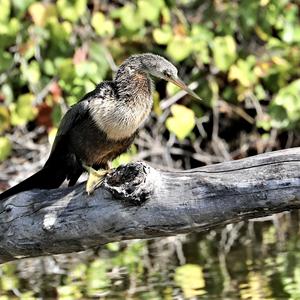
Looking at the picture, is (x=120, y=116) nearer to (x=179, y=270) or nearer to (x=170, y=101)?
(x=179, y=270)

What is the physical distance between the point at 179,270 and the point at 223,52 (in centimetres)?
209

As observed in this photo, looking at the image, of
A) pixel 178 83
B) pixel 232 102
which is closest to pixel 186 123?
pixel 232 102

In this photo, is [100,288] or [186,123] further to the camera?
[186,123]

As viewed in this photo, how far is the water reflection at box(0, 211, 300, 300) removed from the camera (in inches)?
184

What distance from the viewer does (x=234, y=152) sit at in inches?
284

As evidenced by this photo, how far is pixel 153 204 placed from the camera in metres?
3.33

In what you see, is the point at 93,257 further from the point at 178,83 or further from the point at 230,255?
the point at 178,83

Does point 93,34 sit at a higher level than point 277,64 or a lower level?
higher

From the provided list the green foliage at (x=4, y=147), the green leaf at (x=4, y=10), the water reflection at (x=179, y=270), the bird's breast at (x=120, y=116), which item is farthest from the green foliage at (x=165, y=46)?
the bird's breast at (x=120, y=116)

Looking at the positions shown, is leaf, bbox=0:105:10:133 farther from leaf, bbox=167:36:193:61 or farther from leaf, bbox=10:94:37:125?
leaf, bbox=167:36:193:61

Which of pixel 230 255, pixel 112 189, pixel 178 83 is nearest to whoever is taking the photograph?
pixel 112 189

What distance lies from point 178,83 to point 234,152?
3315 millimetres

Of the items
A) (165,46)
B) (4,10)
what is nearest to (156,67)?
(4,10)

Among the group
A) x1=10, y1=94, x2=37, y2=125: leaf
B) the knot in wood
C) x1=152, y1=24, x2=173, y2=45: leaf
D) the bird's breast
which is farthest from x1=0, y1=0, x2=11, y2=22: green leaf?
the knot in wood
